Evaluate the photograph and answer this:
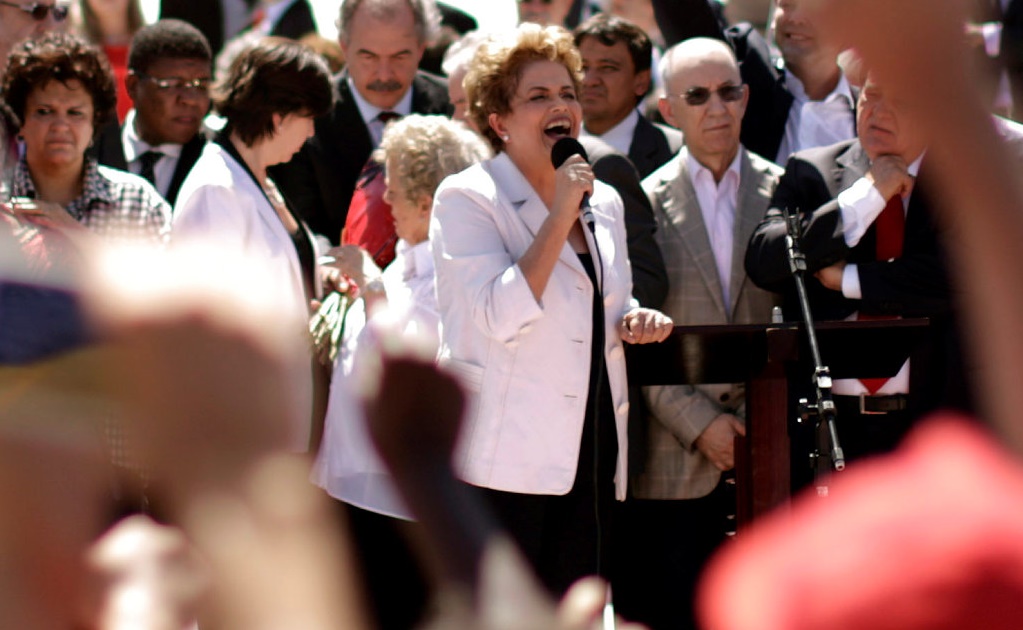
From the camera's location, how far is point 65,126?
4.69 metres

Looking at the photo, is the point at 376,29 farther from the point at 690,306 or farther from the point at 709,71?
the point at 690,306

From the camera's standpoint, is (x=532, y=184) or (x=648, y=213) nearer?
(x=532, y=184)

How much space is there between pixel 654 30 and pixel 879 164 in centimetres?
363

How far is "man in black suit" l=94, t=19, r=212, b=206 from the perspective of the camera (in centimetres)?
545

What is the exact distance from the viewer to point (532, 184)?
408 centimetres

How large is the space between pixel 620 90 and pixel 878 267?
162 cm

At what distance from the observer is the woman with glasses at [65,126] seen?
15.1 ft

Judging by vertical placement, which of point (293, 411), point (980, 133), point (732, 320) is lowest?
point (732, 320)

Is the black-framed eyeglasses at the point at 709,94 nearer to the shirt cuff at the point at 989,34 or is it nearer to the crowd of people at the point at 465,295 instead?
the crowd of people at the point at 465,295

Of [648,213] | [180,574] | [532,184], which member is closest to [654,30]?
[648,213]

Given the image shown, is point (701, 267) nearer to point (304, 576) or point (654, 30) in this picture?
point (654, 30)

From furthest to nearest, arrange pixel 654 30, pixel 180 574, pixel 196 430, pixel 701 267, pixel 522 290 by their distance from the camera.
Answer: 1. pixel 654 30
2. pixel 701 267
3. pixel 522 290
4. pixel 180 574
5. pixel 196 430

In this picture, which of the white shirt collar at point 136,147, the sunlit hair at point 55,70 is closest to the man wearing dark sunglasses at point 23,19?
the white shirt collar at point 136,147

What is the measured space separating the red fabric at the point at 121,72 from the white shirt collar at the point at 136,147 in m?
0.59
